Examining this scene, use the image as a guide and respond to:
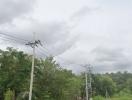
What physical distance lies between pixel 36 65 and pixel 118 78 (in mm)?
110791

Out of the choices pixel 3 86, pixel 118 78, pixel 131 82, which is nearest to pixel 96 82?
pixel 131 82

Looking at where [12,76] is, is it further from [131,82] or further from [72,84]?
[131,82]

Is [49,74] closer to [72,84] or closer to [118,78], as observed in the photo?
[72,84]

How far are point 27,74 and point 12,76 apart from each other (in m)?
2.58

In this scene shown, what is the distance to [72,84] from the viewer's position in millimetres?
65188

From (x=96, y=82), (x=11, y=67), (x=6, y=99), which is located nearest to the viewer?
(x=6, y=99)

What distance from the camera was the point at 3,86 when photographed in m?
49.9

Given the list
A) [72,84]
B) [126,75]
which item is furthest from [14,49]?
[126,75]

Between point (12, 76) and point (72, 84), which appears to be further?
point (72, 84)

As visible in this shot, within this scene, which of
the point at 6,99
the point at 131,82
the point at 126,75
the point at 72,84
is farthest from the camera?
the point at 126,75

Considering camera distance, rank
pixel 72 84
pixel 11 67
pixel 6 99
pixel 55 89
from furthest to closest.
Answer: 1. pixel 72 84
2. pixel 55 89
3. pixel 11 67
4. pixel 6 99

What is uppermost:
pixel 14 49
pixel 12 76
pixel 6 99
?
pixel 14 49

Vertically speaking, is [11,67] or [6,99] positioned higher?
[11,67]

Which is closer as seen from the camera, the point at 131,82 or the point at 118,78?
the point at 131,82
